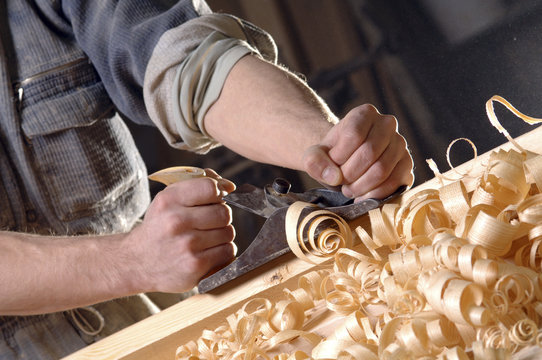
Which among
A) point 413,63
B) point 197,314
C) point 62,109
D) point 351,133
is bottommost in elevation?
point 413,63

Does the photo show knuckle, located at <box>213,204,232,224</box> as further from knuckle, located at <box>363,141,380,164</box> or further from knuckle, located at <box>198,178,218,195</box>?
knuckle, located at <box>363,141,380,164</box>

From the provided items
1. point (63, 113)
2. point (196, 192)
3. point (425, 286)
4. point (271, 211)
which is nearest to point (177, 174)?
point (196, 192)

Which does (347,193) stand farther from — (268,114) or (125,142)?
(125,142)

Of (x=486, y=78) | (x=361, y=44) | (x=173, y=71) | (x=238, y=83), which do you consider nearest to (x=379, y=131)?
(x=238, y=83)

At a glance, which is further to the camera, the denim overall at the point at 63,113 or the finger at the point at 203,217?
the denim overall at the point at 63,113

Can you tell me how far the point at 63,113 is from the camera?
118 centimetres

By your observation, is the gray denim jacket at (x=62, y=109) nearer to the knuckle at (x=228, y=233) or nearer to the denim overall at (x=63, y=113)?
the denim overall at (x=63, y=113)

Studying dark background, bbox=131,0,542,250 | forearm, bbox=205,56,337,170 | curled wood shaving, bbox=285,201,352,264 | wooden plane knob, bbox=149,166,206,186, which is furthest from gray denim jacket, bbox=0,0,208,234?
dark background, bbox=131,0,542,250

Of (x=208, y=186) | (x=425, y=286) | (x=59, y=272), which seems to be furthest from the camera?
(x=59, y=272)

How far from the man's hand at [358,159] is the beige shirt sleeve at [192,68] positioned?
357 mm

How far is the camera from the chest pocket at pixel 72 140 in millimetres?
1158

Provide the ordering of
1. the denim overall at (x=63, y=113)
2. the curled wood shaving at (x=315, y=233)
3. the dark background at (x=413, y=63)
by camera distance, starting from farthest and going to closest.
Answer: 1. the dark background at (x=413, y=63)
2. the denim overall at (x=63, y=113)
3. the curled wood shaving at (x=315, y=233)

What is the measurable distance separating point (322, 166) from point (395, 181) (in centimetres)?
9

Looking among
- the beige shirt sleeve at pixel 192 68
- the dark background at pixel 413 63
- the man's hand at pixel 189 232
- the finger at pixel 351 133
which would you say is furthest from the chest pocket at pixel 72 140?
the dark background at pixel 413 63
